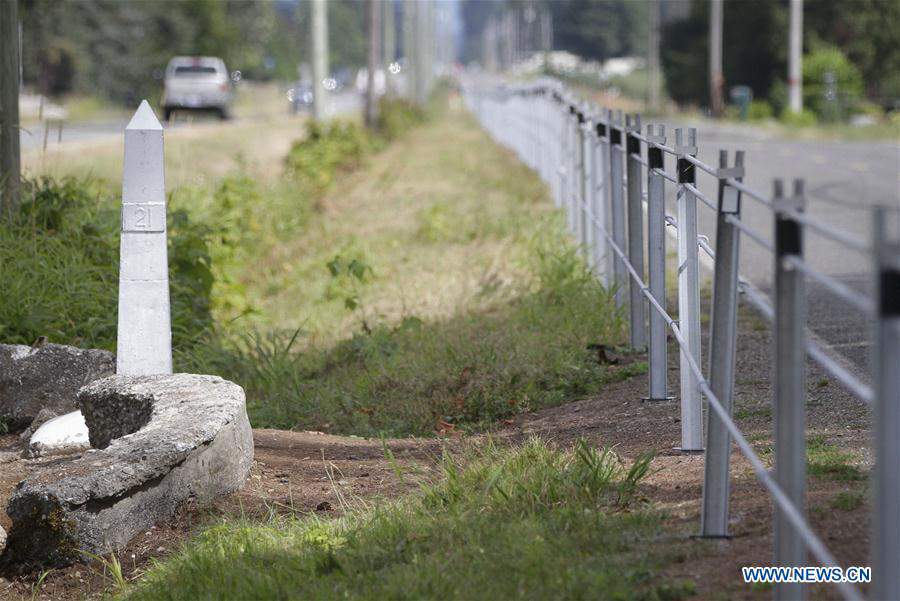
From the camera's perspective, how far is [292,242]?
46.2ft

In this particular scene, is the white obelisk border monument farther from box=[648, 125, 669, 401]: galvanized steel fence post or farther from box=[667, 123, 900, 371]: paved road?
box=[667, 123, 900, 371]: paved road

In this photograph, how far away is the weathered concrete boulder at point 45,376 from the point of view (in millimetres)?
6805

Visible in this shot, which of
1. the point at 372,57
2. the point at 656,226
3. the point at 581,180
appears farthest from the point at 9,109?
the point at 372,57

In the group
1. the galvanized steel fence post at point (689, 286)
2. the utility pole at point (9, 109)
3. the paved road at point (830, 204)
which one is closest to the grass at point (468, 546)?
the galvanized steel fence post at point (689, 286)

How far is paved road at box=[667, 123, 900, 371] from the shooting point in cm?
782

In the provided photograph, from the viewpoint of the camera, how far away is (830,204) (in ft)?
45.5

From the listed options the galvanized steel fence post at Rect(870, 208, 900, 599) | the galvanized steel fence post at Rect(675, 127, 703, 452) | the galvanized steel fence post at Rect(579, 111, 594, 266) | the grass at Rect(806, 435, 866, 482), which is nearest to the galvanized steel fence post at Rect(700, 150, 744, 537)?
the grass at Rect(806, 435, 866, 482)

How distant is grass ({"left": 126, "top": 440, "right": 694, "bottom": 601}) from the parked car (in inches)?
1293

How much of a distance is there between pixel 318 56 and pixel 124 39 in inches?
1324

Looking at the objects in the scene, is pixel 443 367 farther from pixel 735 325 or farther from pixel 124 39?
pixel 124 39

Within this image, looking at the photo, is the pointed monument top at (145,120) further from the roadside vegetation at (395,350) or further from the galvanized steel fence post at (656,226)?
the galvanized steel fence post at (656,226)

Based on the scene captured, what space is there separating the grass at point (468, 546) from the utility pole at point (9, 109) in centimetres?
462

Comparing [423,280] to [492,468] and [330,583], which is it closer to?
[492,468]

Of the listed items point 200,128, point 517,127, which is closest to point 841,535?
point 517,127
